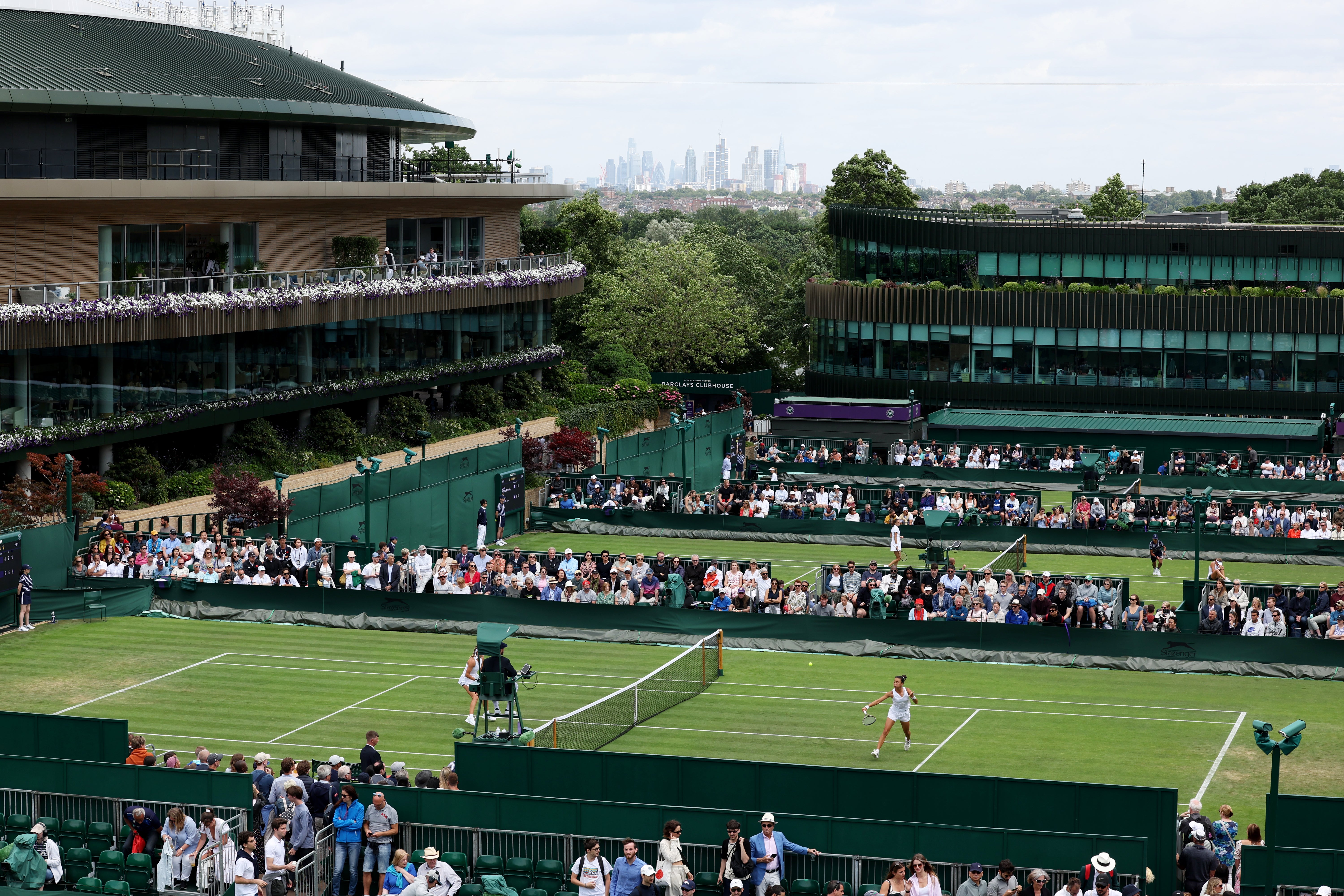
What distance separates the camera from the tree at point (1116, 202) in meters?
132

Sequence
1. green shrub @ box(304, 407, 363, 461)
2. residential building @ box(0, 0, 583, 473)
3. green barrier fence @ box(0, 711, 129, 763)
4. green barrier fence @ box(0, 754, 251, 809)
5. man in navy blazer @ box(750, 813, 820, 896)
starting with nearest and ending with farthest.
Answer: man in navy blazer @ box(750, 813, 820, 896) → green barrier fence @ box(0, 754, 251, 809) → green barrier fence @ box(0, 711, 129, 763) → residential building @ box(0, 0, 583, 473) → green shrub @ box(304, 407, 363, 461)

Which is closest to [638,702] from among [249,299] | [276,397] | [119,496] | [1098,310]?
[119,496]

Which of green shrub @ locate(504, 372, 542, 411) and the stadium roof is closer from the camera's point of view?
the stadium roof

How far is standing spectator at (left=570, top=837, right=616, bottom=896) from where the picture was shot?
2022 cm

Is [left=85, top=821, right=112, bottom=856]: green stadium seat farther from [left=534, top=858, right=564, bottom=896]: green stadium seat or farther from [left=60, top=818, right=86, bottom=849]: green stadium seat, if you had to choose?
[left=534, top=858, right=564, bottom=896]: green stadium seat

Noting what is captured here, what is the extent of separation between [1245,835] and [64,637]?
25.4 m

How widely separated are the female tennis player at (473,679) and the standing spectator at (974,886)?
33.7 feet

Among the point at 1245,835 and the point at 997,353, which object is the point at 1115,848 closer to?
the point at 1245,835

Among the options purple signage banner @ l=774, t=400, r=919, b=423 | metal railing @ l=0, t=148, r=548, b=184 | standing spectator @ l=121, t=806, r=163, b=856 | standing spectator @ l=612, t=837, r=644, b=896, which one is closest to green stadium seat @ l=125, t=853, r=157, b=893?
standing spectator @ l=121, t=806, r=163, b=856

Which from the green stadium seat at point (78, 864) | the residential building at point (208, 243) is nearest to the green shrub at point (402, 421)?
the residential building at point (208, 243)

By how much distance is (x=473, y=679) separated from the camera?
29453 mm

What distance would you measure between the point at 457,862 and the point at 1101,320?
5807 cm

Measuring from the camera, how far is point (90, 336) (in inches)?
1927

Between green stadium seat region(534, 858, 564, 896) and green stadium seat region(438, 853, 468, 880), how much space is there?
0.93m
